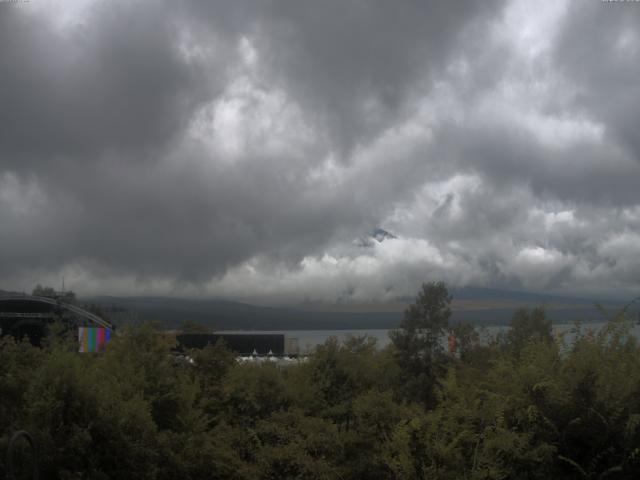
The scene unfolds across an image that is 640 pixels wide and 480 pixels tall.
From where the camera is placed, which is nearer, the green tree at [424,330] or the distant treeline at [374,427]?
the distant treeline at [374,427]

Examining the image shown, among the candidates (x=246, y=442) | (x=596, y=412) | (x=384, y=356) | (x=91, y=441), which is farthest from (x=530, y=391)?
(x=384, y=356)

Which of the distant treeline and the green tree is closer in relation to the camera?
the distant treeline

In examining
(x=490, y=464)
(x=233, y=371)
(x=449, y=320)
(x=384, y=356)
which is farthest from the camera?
(x=449, y=320)

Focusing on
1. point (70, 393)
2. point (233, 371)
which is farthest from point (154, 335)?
point (70, 393)

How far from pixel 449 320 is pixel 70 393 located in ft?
109

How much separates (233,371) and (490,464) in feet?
24.9

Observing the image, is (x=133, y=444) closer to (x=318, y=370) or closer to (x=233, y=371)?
(x=233, y=371)

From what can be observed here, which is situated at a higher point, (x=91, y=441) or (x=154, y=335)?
(x=154, y=335)

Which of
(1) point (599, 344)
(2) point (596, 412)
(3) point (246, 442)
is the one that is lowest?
(3) point (246, 442)

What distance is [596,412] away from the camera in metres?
8.37

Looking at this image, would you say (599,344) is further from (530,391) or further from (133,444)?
(133,444)

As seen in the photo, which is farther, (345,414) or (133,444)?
(345,414)

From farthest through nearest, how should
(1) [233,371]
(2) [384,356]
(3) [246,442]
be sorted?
(2) [384,356]
(1) [233,371]
(3) [246,442]

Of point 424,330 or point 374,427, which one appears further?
point 424,330
